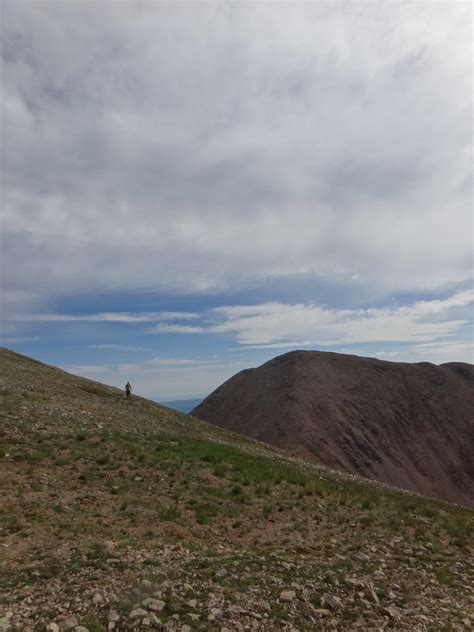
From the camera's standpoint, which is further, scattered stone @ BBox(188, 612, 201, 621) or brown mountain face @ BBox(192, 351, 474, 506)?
brown mountain face @ BBox(192, 351, 474, 506)

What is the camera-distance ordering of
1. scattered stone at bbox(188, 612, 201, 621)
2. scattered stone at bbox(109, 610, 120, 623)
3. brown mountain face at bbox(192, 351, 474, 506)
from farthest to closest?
brown mountain face at bbox(192, 351, 474, 506) < scattered stone at bbox(188, 612, 201, 621) < scattered stone at bbox(109, 610, 120, 623)

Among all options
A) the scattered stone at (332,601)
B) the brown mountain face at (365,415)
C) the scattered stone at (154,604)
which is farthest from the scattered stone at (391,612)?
the brown mountain face at (365,415)

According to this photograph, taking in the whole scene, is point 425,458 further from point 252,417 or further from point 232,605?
point 232,605

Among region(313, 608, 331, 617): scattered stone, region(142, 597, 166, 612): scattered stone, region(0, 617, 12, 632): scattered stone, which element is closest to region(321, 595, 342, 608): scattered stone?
region(313, 608, 331, 617): scattered stone

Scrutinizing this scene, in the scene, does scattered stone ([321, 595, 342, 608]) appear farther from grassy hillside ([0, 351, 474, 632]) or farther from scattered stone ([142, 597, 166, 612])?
scattered stone ([142, 597, 166, 612])

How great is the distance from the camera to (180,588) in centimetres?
1126

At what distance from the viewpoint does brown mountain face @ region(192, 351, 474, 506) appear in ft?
295

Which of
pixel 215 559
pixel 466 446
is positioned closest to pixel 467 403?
pixel 466 446

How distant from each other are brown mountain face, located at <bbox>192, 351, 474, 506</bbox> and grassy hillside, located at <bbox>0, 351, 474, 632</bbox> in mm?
60133

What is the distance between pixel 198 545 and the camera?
1468 centimetres

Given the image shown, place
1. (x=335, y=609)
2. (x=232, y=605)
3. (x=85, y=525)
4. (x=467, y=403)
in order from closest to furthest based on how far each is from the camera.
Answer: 1. (x=232, y=605)
2. (x=335, y=609)
3. (x=85, y=525)
4. (x=467, y=403)

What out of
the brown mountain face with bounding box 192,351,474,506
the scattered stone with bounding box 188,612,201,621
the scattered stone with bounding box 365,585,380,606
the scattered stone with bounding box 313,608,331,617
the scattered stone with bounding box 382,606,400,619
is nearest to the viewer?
the scattered stone with bounding box 188,612,201,621

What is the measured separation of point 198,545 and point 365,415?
97392mm

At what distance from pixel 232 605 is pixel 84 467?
39.9 feet
